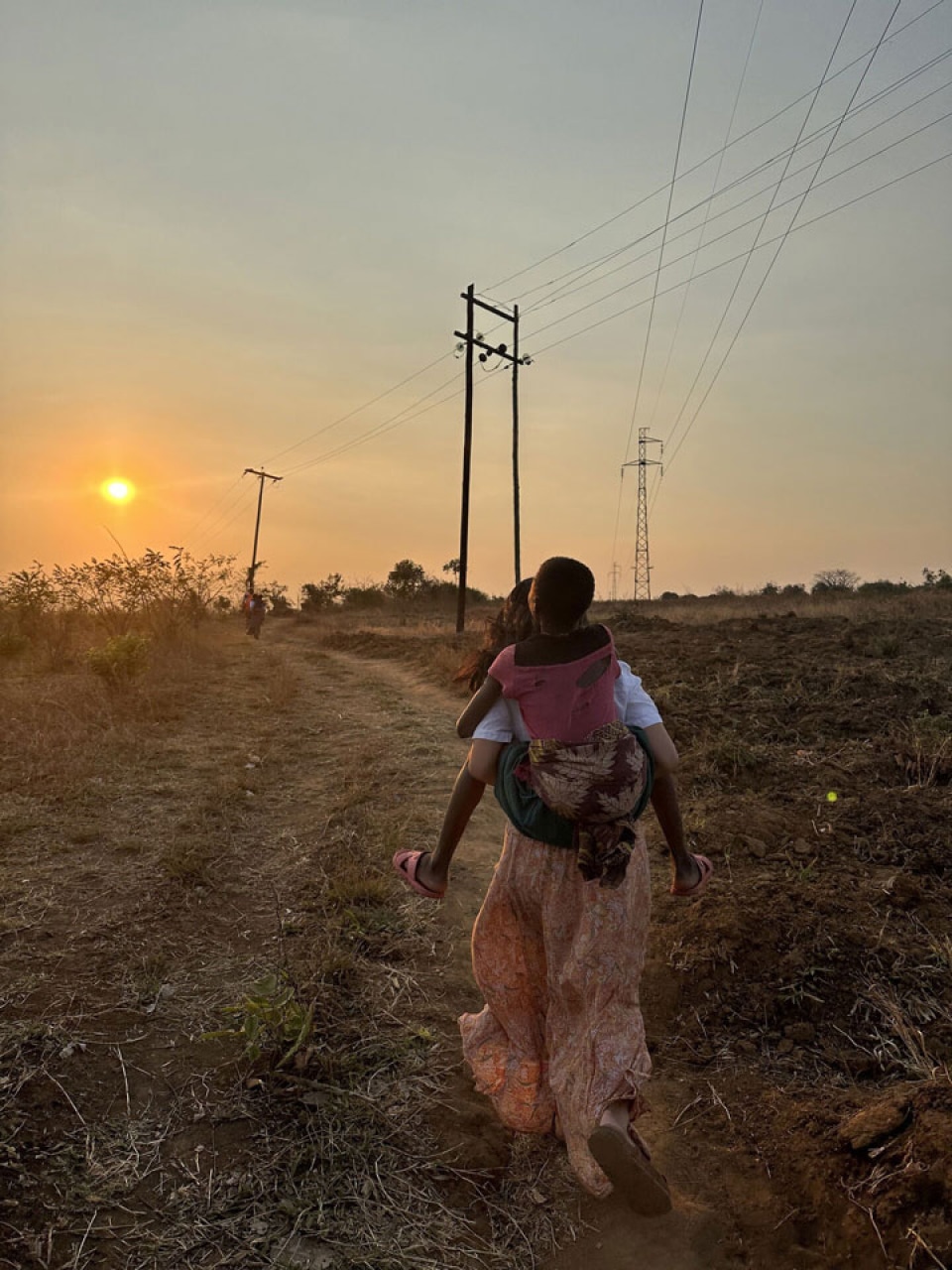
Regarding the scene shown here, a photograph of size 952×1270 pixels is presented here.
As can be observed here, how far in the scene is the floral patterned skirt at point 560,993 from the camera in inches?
84.7

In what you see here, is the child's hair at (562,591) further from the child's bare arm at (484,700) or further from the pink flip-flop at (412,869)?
the pink flip-flop at (412,869)

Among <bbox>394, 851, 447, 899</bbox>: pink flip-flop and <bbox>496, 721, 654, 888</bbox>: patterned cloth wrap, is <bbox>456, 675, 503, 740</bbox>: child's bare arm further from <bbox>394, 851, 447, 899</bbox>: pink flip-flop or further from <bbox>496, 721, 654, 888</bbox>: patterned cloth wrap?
<bbox>394, 851, 447, 899</bbox>: pink flip-flop

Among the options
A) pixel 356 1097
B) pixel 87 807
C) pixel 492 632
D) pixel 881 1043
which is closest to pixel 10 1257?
pixel 356 1097

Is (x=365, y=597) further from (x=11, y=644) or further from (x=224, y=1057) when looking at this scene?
(x=224, y=1057)

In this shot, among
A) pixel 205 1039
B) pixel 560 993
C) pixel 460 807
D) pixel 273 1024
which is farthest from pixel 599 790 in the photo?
pixel 205 1039

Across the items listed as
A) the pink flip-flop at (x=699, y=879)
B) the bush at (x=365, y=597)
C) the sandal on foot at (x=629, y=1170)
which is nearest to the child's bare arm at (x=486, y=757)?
the pink flip-flop at (x=699, y=879)

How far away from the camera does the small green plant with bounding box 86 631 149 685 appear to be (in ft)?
32.5

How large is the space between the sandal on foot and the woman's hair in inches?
48.7

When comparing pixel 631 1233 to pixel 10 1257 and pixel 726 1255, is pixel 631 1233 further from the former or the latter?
pixel 10 1257

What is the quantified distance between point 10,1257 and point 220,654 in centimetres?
1453

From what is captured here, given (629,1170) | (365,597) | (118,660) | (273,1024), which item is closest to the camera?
(629,1170)

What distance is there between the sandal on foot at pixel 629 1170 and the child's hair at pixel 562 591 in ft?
4.36

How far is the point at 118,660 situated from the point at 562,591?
9.34 m

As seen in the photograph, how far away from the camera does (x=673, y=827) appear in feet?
7.54
